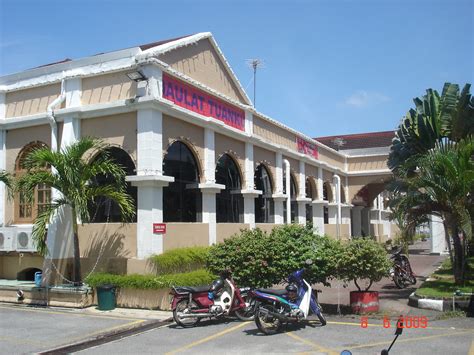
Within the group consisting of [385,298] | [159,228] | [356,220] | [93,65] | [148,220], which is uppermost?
[93,65]

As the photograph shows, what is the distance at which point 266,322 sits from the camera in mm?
9453

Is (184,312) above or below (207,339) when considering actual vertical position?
above

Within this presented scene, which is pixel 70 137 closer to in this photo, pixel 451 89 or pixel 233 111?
pixel 233 111

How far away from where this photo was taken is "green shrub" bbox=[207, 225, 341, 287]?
37.9ft

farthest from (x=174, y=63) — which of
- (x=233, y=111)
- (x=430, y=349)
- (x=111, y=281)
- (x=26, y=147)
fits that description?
(x=430, y=349)

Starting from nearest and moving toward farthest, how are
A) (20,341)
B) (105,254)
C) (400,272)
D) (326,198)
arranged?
(20,341)
(105,254)
(400,272)
(326,198)

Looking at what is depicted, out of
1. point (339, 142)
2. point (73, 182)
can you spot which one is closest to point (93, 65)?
point (73, 182)

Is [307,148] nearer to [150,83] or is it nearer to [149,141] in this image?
[150,83]

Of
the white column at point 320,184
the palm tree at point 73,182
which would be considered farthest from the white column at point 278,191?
the palm tree at point 73,182

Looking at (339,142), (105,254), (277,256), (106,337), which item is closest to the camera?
(106,337)

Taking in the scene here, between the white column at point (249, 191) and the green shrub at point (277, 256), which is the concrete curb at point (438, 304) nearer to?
the green shrub at point (277, 256)

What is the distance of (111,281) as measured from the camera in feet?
42.3

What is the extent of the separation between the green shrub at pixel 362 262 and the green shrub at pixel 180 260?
12.1ft

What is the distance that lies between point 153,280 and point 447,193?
7597mm
